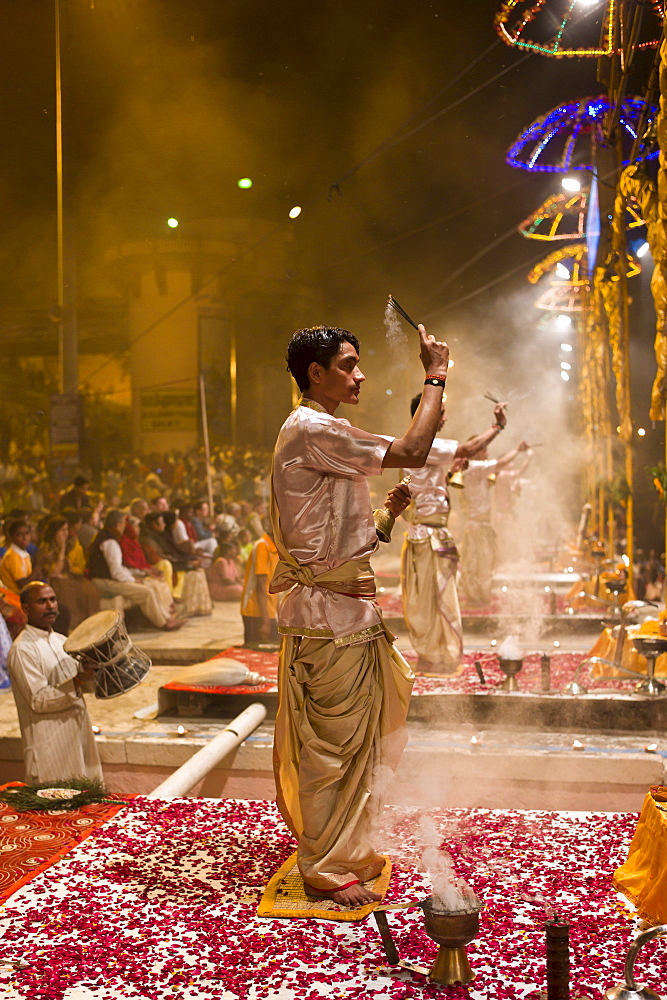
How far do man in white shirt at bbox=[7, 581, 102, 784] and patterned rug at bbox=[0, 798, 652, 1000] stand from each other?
68 centimetres

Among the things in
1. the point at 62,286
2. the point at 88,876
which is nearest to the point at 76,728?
the point at 88,876

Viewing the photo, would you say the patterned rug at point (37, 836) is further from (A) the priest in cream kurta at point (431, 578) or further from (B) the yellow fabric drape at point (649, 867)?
(A) the priest in cream kurta at point (431, 578)

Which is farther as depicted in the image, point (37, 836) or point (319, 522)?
point (37, 836)

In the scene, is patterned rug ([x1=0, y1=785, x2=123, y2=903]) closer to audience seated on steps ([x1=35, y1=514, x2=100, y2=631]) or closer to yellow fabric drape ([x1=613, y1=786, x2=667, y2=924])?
yellow fabric drape ([x1=613, y1=786, x2=667, y2=924])

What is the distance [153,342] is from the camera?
1057 cm

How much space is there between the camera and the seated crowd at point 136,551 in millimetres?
9125

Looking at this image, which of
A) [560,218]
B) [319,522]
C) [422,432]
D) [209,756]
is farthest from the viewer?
[560,218]

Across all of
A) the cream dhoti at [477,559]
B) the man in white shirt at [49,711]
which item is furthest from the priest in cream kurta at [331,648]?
the cream dhoti at [477,559]

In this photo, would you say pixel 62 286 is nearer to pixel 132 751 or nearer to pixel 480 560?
pixel 480 560

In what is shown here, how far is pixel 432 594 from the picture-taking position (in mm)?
6641

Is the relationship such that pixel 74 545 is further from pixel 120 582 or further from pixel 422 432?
pixel 422 432

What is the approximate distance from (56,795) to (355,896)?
1.63 meters

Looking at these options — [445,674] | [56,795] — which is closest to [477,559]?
[445,674]

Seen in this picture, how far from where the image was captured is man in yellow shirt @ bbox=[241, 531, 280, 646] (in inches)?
336
